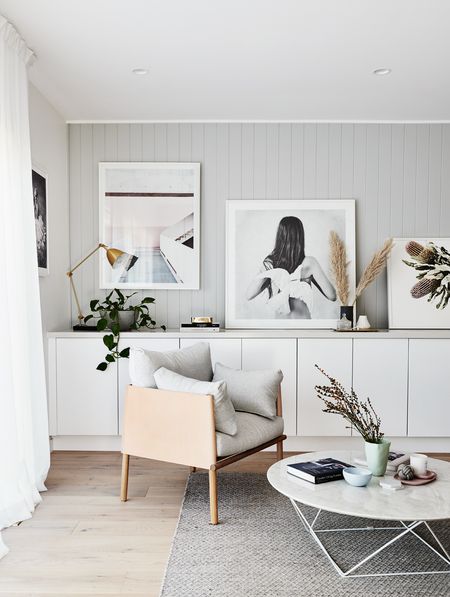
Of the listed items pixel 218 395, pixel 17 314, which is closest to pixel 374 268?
pixel 218 395

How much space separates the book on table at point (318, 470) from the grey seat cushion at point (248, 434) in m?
0.39

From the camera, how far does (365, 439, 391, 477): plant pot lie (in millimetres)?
2457

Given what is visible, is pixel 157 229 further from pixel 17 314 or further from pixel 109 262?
pixel 17 314

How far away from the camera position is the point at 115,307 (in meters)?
4.09

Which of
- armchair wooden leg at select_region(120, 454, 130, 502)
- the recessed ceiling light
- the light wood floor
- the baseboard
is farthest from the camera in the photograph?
the baseboard

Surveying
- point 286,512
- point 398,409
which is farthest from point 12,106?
point 398,409

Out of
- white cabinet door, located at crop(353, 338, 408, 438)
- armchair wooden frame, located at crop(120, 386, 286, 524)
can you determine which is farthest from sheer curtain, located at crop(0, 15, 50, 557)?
white cabinet door, located at crop(353, 338, 408, 438)

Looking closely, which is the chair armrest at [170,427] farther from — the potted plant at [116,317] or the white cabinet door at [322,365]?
the white cabinet door at [322,365]

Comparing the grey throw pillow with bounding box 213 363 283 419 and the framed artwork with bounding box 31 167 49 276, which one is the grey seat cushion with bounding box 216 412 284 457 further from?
the framed artwork with bounding box 31 167 49 276

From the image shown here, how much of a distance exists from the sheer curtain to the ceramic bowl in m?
1.54

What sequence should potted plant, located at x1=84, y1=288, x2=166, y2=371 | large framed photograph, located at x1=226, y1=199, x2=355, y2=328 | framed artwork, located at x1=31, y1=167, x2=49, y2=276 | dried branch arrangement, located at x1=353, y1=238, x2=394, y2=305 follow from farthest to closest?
large framed photograph, located at x1=226, y1=199, x2=355, y2=328, dried branch arrangement, located at x1=353, y1=238, x2=394, y2=305, potted plant, located at x1=84, y1=288, x2=166, y2=371, framed artwork, located at x1=31, y1=167, x2=49, y2=276

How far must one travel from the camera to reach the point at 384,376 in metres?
3.94

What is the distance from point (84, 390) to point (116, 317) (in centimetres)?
56

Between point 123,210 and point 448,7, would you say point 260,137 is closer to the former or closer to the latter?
point 123,210
